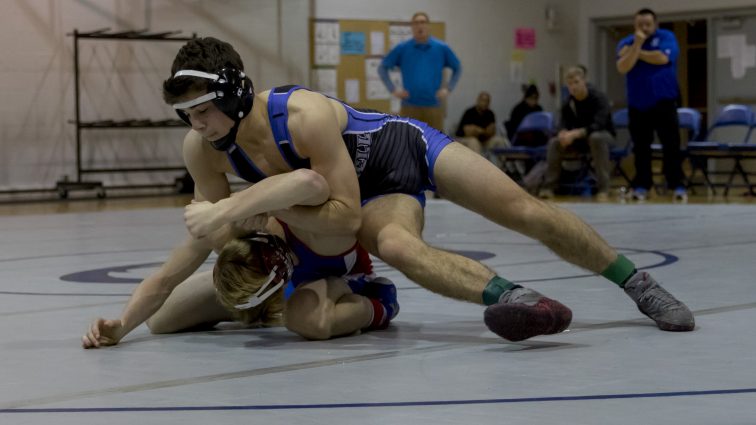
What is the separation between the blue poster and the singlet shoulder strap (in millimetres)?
11631

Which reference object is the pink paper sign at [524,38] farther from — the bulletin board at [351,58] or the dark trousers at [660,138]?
the dark trousers at [660,138]

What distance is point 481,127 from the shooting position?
46.2 ft

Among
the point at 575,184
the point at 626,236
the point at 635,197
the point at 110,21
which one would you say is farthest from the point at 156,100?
the point at 626,236

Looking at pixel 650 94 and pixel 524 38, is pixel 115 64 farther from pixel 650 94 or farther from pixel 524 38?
pixel 524 38

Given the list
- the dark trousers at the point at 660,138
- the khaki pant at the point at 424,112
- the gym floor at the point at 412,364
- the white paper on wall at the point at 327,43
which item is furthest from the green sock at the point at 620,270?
the white paper on wall at the point at 327,43

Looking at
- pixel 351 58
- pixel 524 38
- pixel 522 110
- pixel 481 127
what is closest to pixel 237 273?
pixel 481 127

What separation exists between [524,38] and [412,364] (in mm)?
13977

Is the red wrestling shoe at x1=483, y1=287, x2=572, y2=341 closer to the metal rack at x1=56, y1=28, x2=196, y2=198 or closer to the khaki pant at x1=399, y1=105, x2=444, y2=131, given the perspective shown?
the khaki pant at x1=399, y1=105, x2=444, y2=131

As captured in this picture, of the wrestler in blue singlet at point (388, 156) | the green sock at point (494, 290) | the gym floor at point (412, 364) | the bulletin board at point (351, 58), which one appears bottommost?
the gym floor at point (412, 364)

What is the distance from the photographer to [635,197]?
1087cm

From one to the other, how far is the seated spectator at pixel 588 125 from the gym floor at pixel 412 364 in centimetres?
561

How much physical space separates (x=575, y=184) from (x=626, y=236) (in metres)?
→ 5.04

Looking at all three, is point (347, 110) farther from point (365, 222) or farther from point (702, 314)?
point (702, 314)

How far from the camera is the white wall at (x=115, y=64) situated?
41.7 feet
